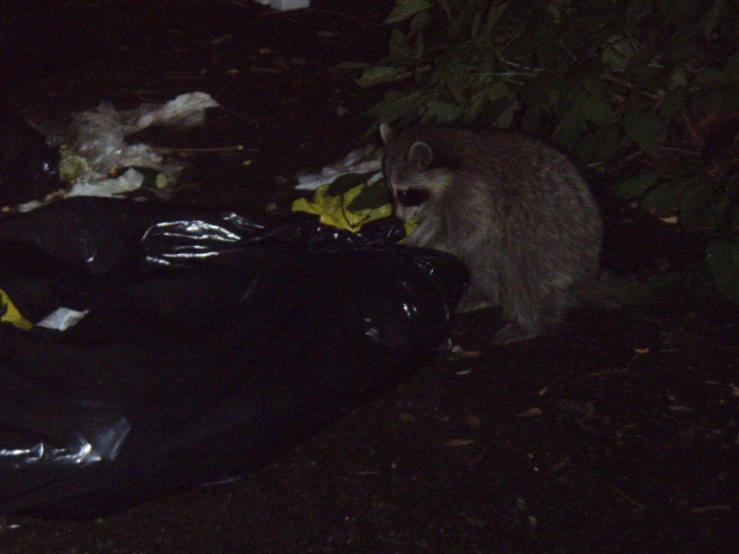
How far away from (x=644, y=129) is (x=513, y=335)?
948 mm

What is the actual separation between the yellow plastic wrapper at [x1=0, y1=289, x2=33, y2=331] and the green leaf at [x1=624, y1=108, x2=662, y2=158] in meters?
2.33

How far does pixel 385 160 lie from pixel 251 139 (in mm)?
1468

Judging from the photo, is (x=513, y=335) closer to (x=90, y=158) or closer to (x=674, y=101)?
(x=674, y=101)

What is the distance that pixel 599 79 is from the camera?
429cm

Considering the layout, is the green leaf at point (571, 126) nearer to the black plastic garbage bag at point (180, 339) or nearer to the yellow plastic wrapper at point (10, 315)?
the black plastic garbage bag at point (180, 339)

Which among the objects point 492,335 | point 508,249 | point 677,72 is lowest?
point 492,335

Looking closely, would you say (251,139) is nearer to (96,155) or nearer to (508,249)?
(96,155)

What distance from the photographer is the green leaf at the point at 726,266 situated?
3.68 metres

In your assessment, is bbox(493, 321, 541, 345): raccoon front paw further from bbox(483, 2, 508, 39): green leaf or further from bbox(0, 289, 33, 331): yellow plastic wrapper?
bbox(0, 289, 33, 331): yellow plastic wrapper

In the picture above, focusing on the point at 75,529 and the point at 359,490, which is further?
the point at 359,490

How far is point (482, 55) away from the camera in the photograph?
177 inches

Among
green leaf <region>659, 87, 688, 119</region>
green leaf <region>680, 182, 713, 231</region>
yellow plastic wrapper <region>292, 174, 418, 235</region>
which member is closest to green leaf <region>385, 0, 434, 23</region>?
yellow plastic wrapper <region>292, 174, 418, 235</region>

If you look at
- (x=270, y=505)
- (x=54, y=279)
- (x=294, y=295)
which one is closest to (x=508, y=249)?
(x=294, y=295)

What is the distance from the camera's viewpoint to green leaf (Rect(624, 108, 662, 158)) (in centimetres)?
384
